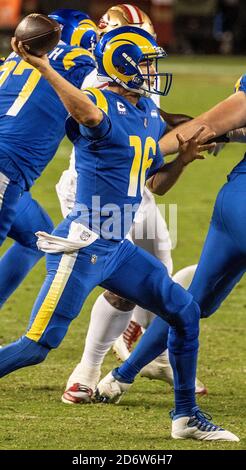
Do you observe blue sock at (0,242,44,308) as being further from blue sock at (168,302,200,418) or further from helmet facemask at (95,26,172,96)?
helmet facemask at (95,26,172,96)

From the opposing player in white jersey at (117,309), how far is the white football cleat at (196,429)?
32.8 inches

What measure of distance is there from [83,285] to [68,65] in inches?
63.4

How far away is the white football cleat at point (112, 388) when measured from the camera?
5961 millimetres

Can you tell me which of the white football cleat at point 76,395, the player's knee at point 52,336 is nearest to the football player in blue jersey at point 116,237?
the player's knee at point 52,336

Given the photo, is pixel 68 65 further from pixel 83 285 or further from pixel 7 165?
pixel 83 285

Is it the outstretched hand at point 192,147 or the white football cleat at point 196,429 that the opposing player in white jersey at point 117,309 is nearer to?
the outstretched hand at point 192,147

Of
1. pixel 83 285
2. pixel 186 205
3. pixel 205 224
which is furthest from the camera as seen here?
pixel 186 205

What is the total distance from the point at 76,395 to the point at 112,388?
0.17 m

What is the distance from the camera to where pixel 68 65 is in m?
6.29

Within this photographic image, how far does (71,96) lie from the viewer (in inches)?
189

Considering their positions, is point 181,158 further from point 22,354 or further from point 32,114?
point 32,114

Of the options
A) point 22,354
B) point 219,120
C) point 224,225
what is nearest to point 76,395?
point 22,354

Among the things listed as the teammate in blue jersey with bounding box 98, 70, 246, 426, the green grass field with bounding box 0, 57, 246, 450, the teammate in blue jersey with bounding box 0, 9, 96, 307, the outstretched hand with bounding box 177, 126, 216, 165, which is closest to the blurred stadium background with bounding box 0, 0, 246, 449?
the green grass field with bounding box 0, 57, 246, 450

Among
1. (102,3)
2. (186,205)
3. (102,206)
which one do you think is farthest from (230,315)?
(102,3)
